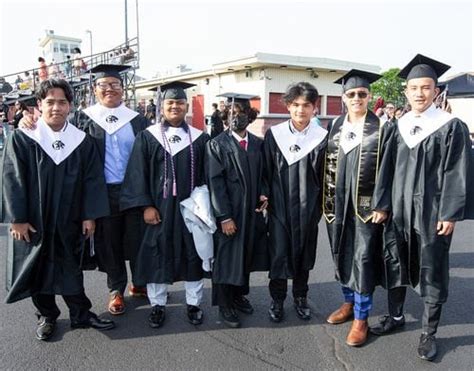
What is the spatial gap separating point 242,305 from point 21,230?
1971 mm

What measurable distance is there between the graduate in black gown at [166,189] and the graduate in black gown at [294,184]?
63cm

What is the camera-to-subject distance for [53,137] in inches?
125

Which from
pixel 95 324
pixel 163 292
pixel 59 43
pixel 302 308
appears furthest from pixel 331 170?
pixel 59 43

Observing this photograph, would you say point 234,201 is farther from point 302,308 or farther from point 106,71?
point 106,71

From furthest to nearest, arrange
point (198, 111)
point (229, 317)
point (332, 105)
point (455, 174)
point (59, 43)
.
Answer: point (59, 43) → point (198, 111) → point (332, 105) → point (229, 317) → point (455, 174)

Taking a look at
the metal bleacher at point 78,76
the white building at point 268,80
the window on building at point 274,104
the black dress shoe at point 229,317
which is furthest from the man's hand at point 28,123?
the window on building at point 274,104

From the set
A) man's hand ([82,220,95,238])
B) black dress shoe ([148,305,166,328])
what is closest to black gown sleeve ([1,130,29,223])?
man's hand ([82,220,95,238])

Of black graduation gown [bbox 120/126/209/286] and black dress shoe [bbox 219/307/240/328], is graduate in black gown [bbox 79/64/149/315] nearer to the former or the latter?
black graduation gown [bbox 120/126/209/286]

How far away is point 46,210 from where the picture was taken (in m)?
3.14

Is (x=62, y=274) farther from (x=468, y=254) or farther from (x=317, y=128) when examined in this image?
(x=468, y=254)

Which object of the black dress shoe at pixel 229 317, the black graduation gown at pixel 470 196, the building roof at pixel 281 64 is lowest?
the black dress shoe at pixel 229 317

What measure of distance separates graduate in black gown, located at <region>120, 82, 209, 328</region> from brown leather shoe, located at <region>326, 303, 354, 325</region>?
1.19 meters

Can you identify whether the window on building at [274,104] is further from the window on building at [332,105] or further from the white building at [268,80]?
the window on building at [332,105]

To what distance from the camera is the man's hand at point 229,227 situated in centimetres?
339
